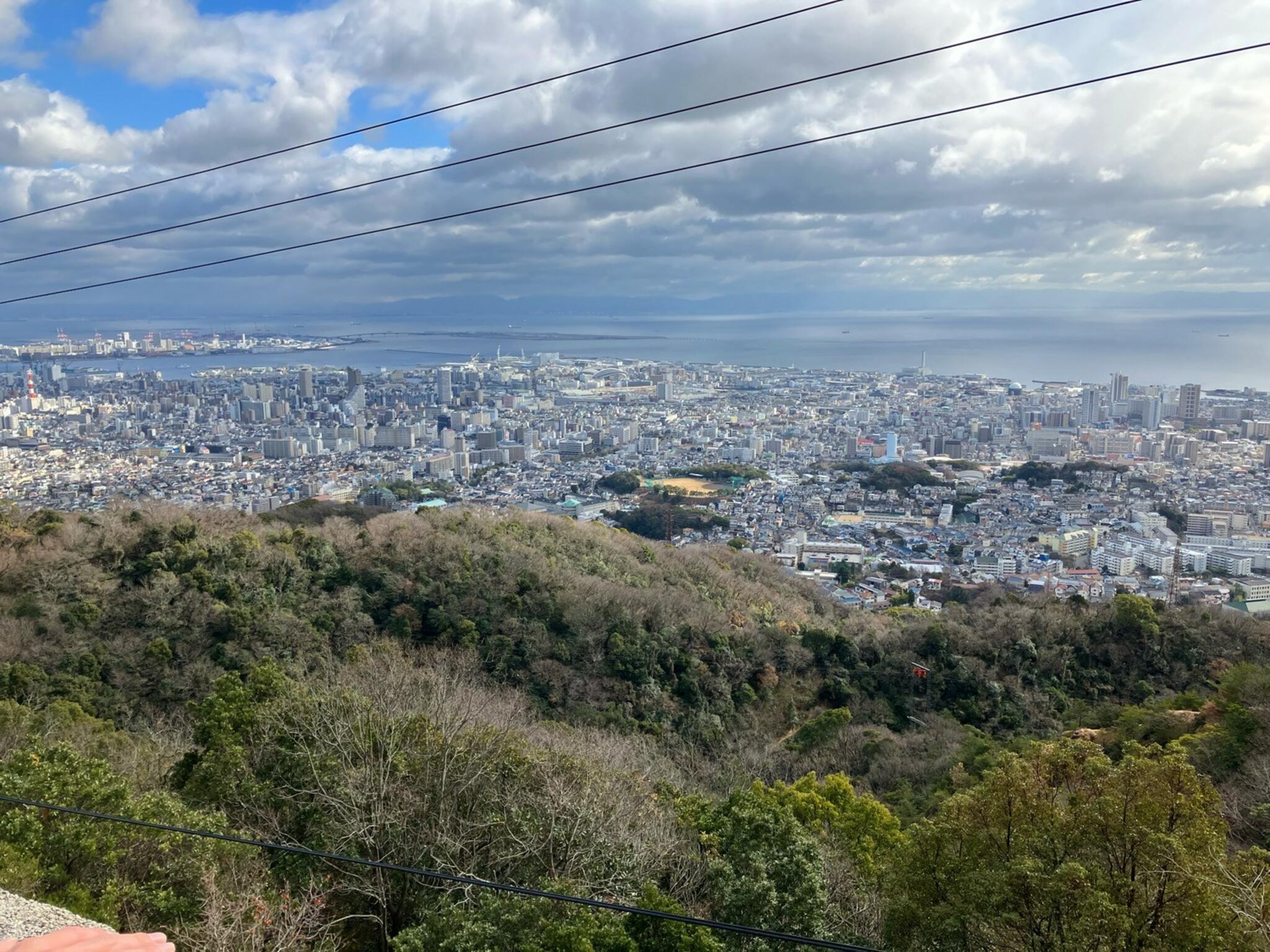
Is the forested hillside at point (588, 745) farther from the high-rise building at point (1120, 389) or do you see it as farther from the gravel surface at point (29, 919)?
the high-rise building at point (1120, 389)

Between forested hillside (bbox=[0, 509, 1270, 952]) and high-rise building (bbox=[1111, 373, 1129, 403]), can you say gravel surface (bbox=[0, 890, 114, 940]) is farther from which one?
high-rise building (bbox=[1111, 373, 1129, 403])

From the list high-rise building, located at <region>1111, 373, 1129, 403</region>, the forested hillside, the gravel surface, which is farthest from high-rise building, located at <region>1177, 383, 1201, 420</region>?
the gravel surface

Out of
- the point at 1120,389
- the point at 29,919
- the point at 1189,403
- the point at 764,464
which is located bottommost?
the point at 764,464

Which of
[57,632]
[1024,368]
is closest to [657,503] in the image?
[57,632]

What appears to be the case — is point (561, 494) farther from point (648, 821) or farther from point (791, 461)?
point (648, 821)

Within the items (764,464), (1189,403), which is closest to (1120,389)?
(1189,403)

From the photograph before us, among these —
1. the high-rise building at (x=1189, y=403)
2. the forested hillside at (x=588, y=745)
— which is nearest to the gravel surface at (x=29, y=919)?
the forested hillside at (x=588, y=745)

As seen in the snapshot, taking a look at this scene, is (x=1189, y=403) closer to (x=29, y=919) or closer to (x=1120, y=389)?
(x=1120, y=389)
